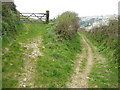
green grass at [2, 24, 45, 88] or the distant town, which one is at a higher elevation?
the distant town

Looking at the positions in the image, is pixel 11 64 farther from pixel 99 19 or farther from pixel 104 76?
pixel 99 19

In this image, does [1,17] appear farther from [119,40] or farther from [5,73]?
[119,40]

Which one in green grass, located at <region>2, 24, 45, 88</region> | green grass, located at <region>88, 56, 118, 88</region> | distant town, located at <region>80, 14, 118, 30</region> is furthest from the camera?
distant town, located at <region>80, 14, 118, 30</region>

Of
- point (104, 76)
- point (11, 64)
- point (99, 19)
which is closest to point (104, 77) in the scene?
point (104, 76)

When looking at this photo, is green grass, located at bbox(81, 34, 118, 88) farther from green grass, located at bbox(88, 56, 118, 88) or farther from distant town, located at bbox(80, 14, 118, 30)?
distant town, located at bbox(80, 14, 118, 30)

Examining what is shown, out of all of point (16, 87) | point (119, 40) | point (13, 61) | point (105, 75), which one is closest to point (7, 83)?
point (16, 87)

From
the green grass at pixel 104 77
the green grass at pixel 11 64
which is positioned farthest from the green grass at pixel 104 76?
the green grass at pixel 11 64

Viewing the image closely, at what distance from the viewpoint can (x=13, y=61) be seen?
8992mm

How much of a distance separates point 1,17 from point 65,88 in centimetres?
1027

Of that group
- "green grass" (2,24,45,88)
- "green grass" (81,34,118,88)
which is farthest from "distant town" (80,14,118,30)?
"green grass" (2,24,45,88)

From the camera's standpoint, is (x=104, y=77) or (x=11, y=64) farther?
(x=104, y=77)

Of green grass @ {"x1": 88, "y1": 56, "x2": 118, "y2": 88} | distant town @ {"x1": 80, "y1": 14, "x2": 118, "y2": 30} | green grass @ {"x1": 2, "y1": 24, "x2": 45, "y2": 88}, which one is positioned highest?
distant town @ {"x1": 80, "y1": 14, "x2": 118, "y2": 30}

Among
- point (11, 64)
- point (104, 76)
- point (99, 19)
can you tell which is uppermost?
point (99, 19)

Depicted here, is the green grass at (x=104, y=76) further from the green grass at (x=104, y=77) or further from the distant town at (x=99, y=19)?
the distant town at (x=99, y=19)
